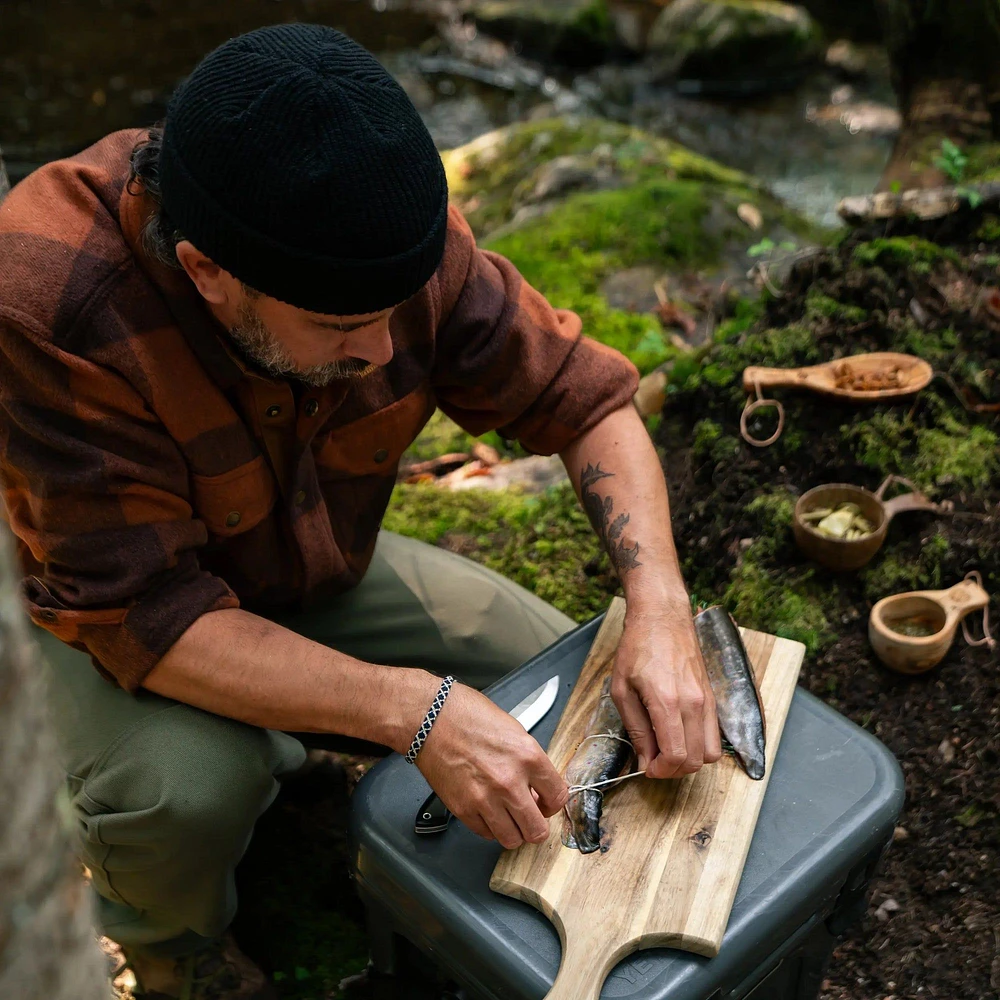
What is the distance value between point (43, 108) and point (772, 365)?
25.3 feet

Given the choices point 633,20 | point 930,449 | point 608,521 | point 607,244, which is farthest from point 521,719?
point 633,20

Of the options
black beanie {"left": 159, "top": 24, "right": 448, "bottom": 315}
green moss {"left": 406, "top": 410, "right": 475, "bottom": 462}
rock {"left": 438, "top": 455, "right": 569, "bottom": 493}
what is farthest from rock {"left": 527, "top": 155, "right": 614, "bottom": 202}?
black beanie {"left": 159, "top": 24, "right": 448, "bottom": 315}

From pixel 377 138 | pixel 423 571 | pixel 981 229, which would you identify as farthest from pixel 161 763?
pixel 981 229

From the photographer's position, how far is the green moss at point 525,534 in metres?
3.20

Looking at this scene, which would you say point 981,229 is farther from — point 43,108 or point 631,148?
point 43,108

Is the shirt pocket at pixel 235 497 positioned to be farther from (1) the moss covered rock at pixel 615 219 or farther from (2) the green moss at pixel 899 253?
(2) the green moss at pixel 899 253

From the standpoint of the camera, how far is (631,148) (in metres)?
6.36

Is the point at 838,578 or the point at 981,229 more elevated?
the point at 981,229

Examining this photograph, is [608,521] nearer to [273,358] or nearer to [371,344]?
[371,344]

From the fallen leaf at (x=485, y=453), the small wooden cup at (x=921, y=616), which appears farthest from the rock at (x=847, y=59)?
the small wooden cup at (x=921, y=616)

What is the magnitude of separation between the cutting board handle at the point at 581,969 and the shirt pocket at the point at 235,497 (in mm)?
976

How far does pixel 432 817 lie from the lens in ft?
5.71

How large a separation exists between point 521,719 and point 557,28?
9.80m

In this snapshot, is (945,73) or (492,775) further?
(945,73)
